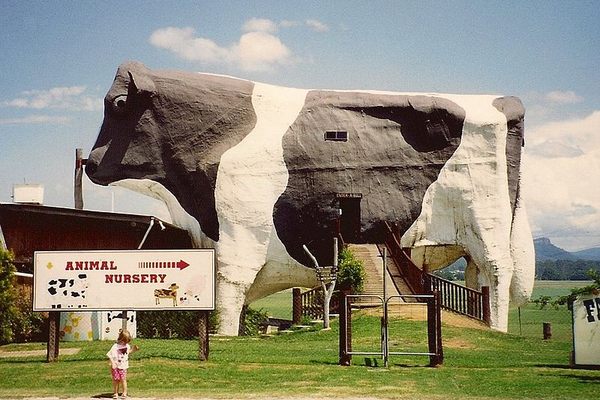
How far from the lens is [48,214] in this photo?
22672 mm

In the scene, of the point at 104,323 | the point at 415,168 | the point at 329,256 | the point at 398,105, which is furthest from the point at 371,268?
the point at 104,323

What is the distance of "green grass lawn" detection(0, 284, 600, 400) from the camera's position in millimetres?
11938

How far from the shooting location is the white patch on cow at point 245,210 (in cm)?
2280

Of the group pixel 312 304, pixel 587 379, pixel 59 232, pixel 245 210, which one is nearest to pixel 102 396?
pixel 587 379

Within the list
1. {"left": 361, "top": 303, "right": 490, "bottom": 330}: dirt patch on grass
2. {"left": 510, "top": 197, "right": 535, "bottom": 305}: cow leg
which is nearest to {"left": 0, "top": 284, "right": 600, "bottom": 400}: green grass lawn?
{"left": 361, "top": 303, "right": 490, "bottom": 330}: dirt patch on grass

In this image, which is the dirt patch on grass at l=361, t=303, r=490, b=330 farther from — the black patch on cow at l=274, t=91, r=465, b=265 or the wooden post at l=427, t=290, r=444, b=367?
the wooden post at l=427, t=290, r=444, b=367

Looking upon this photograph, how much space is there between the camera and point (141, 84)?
2280 cm

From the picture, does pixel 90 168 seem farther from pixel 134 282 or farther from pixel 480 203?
pixel 480 203

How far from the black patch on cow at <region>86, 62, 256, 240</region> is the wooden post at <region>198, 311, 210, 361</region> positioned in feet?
24.1

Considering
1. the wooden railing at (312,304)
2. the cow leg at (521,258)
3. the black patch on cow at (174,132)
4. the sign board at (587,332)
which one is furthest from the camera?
the cow leg at (521,258)

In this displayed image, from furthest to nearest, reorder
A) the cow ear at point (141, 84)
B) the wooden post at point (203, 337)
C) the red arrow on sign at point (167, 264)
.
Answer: the cow ear at point (141, 84) < the red arrow on sign at point (167, 264) < the wooden post at point (203, 337)

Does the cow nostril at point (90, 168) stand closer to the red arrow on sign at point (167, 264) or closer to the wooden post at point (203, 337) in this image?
the red arrow on sign at point (167, 264)

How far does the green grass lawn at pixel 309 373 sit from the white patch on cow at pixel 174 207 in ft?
14.8

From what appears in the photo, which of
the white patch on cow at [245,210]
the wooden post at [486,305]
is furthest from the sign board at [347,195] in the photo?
the wooden post at [486,305]
